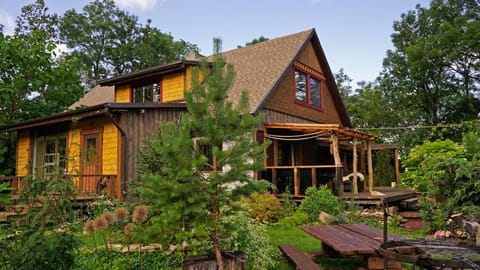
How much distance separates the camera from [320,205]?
1000 cm

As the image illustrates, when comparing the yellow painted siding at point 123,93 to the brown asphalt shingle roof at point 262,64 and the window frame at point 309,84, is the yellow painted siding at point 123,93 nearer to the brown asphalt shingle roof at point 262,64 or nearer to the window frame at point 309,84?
the brown asphalt shingle roof at point 262,64

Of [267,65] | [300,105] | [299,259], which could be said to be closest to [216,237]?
[299,259]

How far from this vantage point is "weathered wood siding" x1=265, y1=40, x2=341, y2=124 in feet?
42.9

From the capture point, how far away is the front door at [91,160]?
11750mm

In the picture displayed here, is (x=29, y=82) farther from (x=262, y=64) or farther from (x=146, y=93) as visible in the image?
(x=262, y=64)

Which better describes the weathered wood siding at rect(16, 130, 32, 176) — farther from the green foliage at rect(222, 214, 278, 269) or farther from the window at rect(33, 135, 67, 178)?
the green foliage at rect(222, 214, 278, 269)

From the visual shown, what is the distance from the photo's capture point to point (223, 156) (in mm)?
3824

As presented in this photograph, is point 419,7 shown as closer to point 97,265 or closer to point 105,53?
point 105,53

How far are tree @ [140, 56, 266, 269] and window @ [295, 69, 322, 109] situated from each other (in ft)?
34.2

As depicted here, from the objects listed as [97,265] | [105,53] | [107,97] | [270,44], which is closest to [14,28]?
[105,53]

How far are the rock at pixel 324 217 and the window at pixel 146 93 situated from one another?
22.4 ft

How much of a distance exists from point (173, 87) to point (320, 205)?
611 centimetres

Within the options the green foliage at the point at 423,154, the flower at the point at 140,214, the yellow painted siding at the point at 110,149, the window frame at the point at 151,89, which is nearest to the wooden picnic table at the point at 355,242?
the flower at the point at 140,214

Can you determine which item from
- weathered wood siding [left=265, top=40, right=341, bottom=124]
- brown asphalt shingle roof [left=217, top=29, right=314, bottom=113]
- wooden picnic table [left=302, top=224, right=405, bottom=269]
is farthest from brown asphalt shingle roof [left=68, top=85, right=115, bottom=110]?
wooden picnic table [left=302, top=224, right=405, bottom=269]
